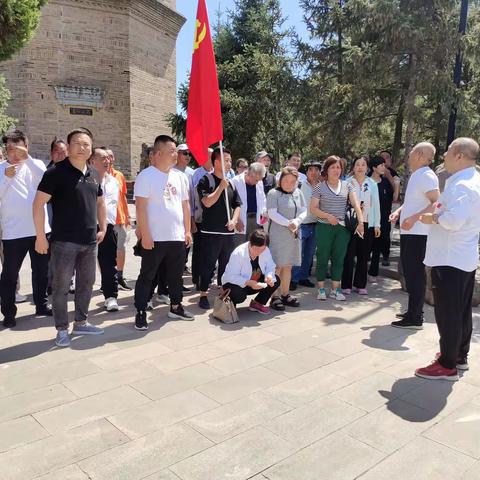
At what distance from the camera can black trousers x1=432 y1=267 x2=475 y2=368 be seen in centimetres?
364

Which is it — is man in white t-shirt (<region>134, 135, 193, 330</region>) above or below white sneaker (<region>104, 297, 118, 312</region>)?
above

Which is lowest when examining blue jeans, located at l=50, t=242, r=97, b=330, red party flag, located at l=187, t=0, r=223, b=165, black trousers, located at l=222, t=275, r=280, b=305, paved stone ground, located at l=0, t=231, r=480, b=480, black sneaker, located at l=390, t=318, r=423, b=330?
paved stone ground, located at l=0, t=231, r=480, b=480

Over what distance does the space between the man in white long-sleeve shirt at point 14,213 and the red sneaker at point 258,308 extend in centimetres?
256

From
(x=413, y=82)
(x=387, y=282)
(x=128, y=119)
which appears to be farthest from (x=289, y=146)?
(x=387, y=282)

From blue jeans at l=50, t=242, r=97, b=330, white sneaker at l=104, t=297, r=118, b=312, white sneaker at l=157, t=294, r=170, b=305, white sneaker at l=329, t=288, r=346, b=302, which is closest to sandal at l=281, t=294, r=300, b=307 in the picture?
white sneaker at l=329, t=288, r=346, b=302

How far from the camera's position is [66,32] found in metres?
18.7

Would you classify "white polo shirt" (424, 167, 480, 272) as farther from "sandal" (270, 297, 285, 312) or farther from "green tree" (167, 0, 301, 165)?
"green tree" (167, 0, 301, 165)

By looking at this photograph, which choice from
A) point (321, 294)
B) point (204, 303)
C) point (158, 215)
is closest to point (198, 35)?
point (158, 215)

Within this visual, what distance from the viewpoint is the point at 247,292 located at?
5379mm

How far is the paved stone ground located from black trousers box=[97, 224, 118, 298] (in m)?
0.59

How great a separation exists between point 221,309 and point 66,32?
697 inches

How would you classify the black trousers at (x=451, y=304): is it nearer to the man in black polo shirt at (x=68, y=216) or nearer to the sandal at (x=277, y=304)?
the sandal at (x=277, y=304)

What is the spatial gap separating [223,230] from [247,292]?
81 cm

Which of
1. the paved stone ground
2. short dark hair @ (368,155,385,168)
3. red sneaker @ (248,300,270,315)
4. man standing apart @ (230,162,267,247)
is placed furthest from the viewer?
short dark hair @ (368,155,385,168)
